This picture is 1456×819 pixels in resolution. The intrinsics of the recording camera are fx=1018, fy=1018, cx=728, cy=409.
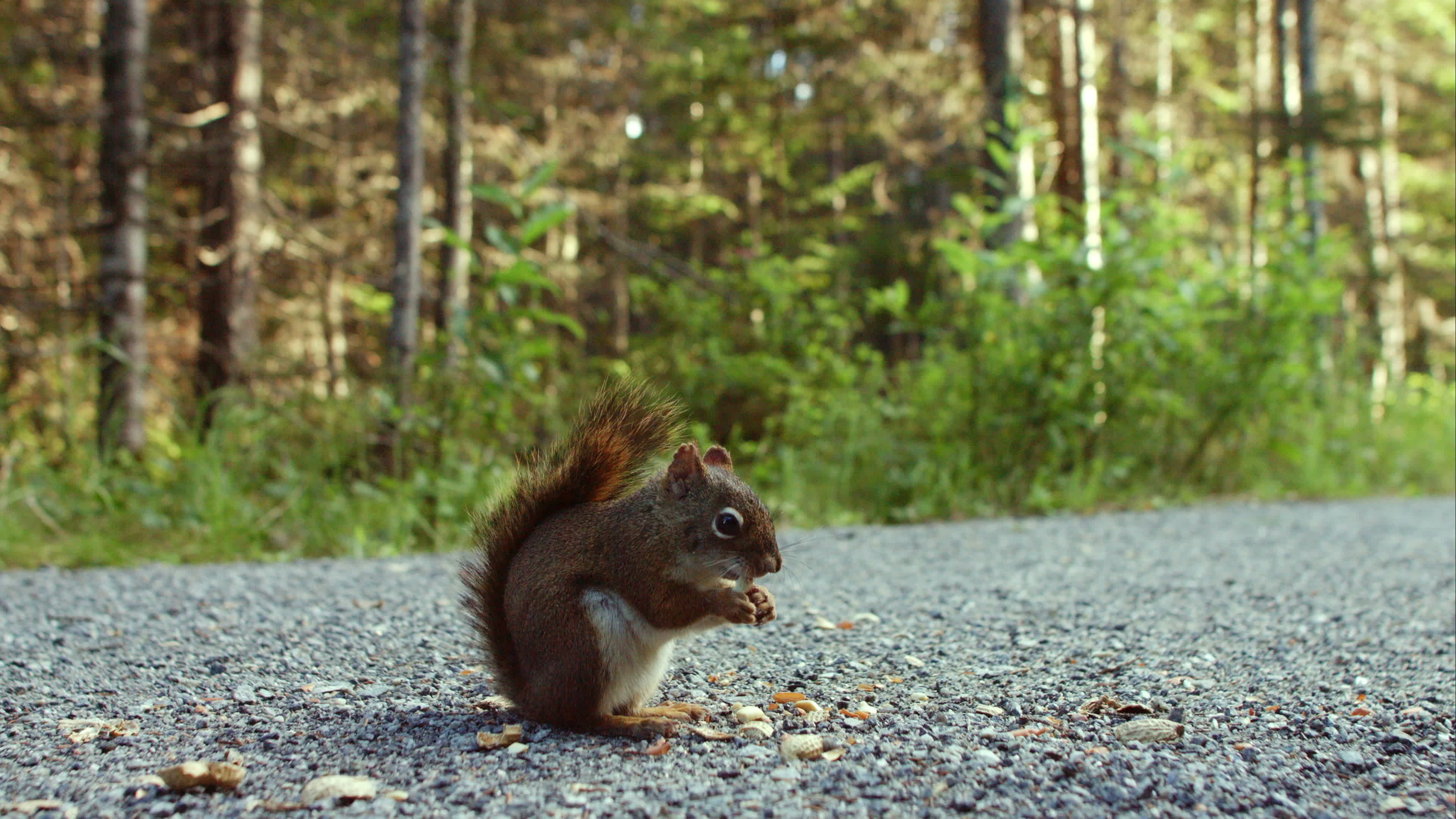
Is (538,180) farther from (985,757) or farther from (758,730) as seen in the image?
(985,757)

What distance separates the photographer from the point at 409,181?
5727 millimetres

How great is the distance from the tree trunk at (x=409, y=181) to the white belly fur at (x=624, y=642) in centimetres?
390

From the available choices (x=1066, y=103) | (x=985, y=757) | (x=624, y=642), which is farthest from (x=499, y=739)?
(x=1066, y=103)

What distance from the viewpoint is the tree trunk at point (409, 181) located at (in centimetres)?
558

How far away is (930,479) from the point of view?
229 inches

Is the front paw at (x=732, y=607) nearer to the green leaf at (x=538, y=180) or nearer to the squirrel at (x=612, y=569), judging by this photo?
the squirrel at (x=612, y=569)

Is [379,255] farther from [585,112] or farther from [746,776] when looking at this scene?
[746,776]

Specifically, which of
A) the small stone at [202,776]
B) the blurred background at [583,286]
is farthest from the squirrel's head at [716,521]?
the blurred background at [583,286]

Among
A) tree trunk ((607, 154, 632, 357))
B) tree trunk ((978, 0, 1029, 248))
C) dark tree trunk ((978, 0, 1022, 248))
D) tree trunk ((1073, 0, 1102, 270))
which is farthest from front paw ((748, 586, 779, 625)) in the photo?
tree trunk ((607, 154, 632, 357))

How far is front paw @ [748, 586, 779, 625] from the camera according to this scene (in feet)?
6.50

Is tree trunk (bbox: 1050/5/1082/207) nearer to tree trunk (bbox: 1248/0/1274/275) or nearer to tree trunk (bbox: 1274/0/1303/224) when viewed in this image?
tree trunk (bbox: 1248/0/1274/275)

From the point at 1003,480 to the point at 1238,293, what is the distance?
2.24 meters

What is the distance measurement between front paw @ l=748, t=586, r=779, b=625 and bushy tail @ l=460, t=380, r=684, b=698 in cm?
38

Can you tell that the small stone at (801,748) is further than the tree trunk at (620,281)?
No
